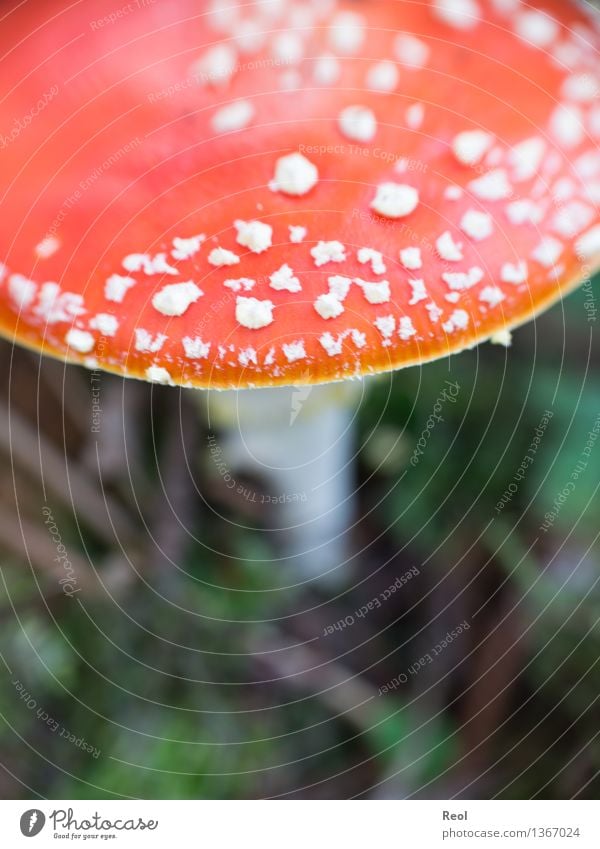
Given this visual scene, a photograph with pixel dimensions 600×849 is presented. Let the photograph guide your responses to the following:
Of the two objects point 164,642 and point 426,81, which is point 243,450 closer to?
point 164,642

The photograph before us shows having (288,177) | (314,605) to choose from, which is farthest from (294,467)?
(288,177)

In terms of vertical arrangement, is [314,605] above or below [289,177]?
below

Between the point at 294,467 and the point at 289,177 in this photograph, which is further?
the point at 294,467

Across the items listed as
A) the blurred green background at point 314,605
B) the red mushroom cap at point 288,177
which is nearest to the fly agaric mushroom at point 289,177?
the red mushroom cap at point 288,177

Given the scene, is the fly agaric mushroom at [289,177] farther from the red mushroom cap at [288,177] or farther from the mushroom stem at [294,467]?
the mushroom stem at [294,467]

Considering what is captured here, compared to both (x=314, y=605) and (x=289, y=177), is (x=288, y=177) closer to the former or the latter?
(x=289, y=177)

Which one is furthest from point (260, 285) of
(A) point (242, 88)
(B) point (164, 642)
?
(B) point (164, 642)
